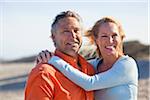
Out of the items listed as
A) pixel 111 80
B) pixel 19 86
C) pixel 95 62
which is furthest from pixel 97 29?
pixel 19 86

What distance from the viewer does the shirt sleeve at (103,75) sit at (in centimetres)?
391

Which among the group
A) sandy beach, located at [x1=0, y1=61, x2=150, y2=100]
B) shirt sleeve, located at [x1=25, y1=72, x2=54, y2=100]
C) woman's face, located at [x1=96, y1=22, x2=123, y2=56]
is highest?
woman's face, located at [x1=96, y1=22, x2=123, y2=56]

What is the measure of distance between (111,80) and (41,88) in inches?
23.5

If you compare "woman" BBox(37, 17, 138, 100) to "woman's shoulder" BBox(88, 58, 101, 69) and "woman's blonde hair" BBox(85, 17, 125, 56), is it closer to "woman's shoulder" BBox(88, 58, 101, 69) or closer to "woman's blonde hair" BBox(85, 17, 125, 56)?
"woman's blonde hair" BBox(85, 17, 125, 56)

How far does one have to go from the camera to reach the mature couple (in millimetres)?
3758

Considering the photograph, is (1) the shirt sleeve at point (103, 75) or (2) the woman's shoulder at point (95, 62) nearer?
(1) the shirt sleeve at point (103, 75)

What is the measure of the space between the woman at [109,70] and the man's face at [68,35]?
10 cm

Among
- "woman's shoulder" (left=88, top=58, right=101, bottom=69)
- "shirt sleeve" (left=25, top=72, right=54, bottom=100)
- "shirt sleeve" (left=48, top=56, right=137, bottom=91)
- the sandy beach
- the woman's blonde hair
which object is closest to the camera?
"shirt sleeve" (left=25, top=72, right=54, bottom=100)

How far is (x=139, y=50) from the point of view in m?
19.2

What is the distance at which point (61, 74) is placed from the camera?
12.8ft

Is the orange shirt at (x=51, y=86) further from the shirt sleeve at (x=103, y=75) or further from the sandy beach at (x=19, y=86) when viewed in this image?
the sandy beach at (x=19, y=86)

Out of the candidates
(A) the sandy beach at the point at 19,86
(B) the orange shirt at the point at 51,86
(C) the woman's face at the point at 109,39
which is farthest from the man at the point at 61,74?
(A) the sandy beach at the point at 19,86

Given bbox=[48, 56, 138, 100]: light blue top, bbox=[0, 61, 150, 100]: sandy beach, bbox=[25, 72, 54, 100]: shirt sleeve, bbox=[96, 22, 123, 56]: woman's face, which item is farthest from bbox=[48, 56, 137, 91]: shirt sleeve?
bbox=[0, 61, 150, 100]: sandy beach

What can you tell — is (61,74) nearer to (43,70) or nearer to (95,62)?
(43,70)
